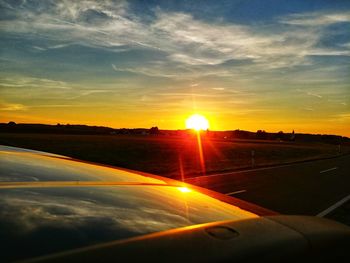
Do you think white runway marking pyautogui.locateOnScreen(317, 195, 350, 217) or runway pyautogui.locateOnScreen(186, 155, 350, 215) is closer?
white runway marking pyautogui.locateOnScreen(317, 195, 350, 217)

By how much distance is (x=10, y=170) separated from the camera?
2.20 m

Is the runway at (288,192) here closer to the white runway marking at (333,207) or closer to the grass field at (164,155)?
the white runway marking at (333,207)

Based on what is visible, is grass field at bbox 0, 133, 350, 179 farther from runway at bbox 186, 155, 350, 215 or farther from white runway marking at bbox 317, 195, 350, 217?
white runway marking at bbox 317, 195, 350, 217

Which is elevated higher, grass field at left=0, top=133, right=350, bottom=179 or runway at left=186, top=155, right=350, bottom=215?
grass field at left=0, top=133, right=350, bottom=179

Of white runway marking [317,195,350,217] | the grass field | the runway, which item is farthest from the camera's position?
the grass field

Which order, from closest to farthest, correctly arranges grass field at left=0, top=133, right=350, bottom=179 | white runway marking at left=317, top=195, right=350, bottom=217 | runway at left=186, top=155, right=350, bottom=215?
white runway marking at left=317, top=195, right=350, bottom=217 < runway at left=186, top=155, right=350, bottom=215 < grass field at left=0, top=133, right=350, bottom=179

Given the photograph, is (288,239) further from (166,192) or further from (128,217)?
(166,192)

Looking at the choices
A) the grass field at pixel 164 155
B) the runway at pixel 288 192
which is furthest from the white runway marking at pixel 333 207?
the grass field at pixel 164 155

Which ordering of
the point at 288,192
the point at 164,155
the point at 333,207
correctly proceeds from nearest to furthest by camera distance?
the point at 333,207 < the point at 288,192 < the point at 164,155

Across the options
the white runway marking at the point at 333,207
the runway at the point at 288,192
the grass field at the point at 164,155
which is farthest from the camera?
the grass field at the point at 164,155

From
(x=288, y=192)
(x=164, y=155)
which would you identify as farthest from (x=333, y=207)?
(x=164, y=155)

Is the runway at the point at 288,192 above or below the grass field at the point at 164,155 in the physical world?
below

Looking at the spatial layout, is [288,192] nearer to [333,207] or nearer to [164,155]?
[333,207]

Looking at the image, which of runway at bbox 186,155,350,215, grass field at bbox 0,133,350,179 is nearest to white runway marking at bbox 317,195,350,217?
runway at bbox 186,155,350,215
